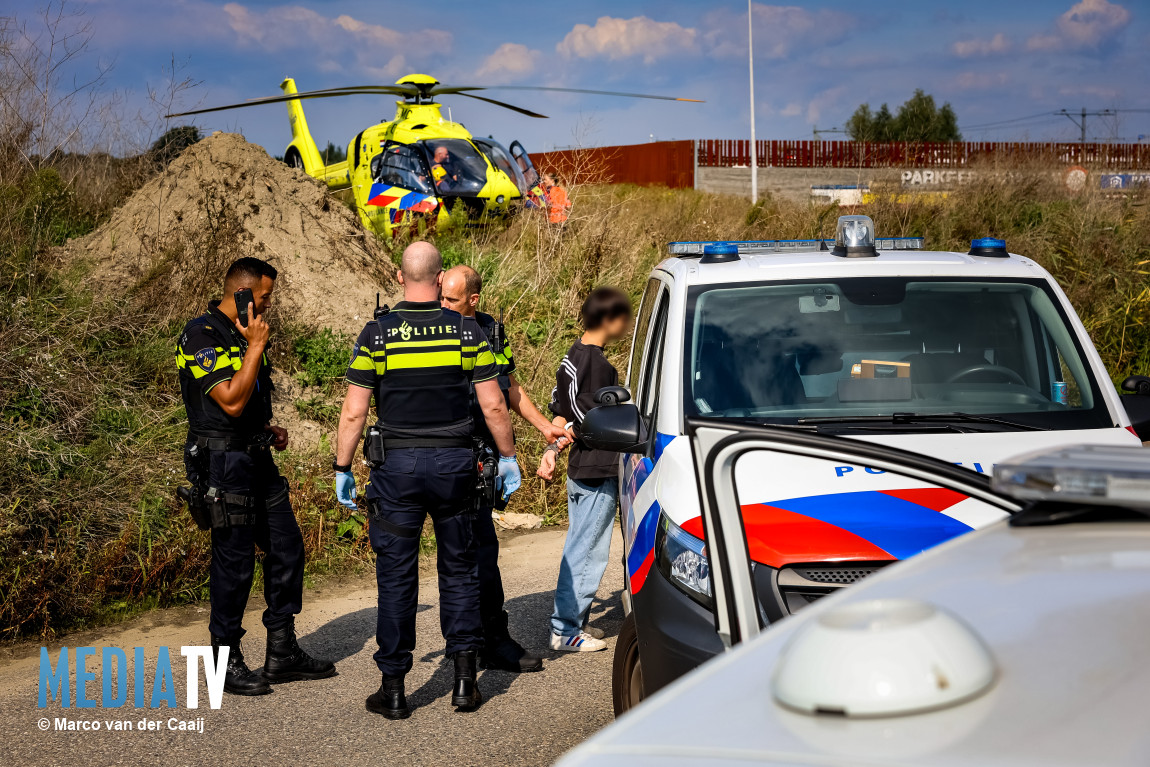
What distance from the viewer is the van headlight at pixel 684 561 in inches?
122

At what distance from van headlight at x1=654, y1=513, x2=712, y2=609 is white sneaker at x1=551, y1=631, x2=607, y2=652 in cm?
211

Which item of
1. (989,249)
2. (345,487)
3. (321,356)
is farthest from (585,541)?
(321,356)

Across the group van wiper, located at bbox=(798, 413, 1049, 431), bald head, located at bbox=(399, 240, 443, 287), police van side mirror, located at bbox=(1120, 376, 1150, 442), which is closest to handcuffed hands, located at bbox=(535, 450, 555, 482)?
bald head, located at bbox=(399, 240, 443, 287)

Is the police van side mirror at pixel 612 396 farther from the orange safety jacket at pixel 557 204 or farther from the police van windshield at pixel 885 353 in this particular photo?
the orange safety jacket at pixel 557 204

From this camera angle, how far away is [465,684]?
15.1 ft

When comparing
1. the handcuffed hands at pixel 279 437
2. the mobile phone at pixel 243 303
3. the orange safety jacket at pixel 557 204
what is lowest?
the handcuffed hands at pixel 279 437

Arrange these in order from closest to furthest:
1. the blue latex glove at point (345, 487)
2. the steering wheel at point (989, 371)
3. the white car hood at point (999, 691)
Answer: the white car hood at point (999, 691) → the steering wheel at point (989, 371) → the blue latex glove at point (345, 487)

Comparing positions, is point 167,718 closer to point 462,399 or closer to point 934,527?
point 462,399

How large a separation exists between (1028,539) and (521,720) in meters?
3.29

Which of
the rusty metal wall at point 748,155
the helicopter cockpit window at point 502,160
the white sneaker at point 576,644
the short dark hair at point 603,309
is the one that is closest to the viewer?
the short dark hair at point 603,309

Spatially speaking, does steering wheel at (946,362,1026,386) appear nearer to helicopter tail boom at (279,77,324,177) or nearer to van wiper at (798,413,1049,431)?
van wiper at (798,413,1049,431)

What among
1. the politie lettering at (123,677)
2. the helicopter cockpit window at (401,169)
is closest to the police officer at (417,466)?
the politie lettering at (123,677)

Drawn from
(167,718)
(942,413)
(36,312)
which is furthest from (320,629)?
(36,312)

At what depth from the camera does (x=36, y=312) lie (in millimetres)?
8375
